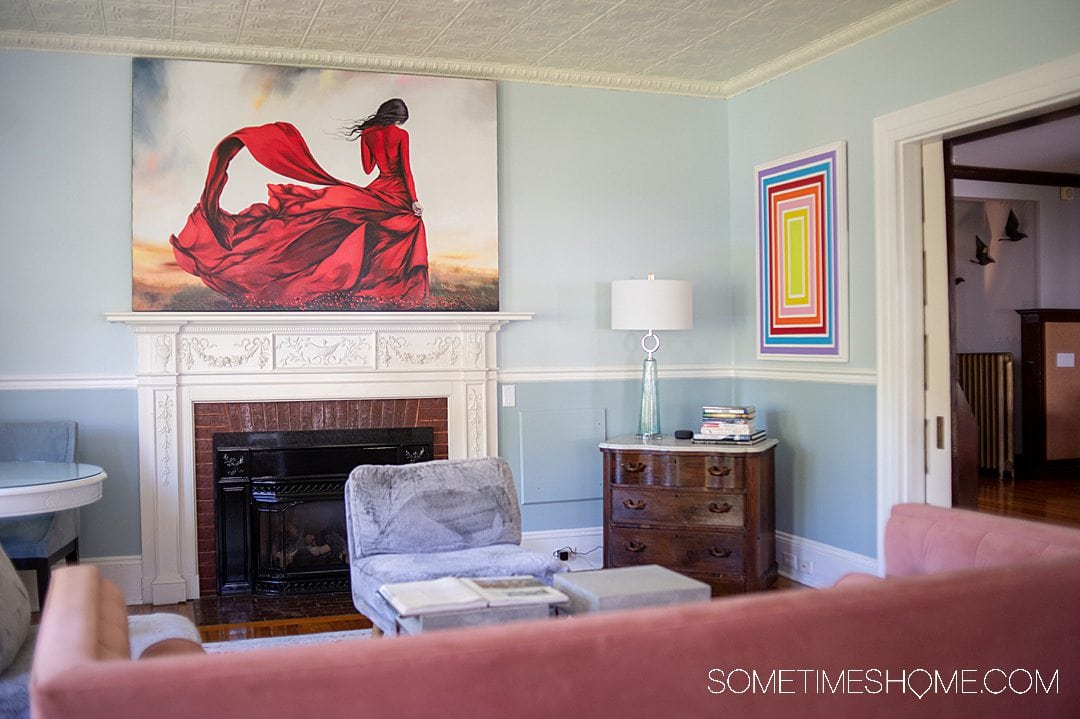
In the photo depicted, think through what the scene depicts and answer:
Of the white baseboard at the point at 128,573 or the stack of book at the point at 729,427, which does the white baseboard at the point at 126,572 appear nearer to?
the white baseboard at the point at 128,573

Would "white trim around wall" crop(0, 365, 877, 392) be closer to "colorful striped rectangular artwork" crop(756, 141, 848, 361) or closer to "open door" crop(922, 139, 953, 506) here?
"colorful striped rectangular artwork" crop(756, 141, 848, 361)

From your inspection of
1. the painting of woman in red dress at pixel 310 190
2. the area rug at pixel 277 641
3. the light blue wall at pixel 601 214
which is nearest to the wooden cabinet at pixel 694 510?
the light blue wall at pixel 601 214

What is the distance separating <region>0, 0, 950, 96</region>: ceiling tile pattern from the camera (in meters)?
4.14

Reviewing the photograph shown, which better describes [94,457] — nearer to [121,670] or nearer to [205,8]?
[205,8]

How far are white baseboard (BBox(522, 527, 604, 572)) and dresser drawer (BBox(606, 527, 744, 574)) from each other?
0.43m

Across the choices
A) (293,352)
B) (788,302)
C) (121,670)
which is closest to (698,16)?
(788,302)

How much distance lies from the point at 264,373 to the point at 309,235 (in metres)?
0.71

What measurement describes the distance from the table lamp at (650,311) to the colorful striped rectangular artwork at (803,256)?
50 cm

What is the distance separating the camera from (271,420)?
188 inches

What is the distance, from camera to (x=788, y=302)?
509 centimetres

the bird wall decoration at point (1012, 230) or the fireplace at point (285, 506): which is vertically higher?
the bird wall decoration at point (1012, 230)

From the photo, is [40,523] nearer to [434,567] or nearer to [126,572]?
[126,572]

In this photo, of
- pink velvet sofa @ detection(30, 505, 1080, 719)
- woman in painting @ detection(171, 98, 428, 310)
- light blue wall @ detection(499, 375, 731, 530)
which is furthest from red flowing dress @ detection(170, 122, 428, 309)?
pink velvet sofa @ detection(30, 505, 1080, 719)

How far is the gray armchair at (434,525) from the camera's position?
10.7 ft
